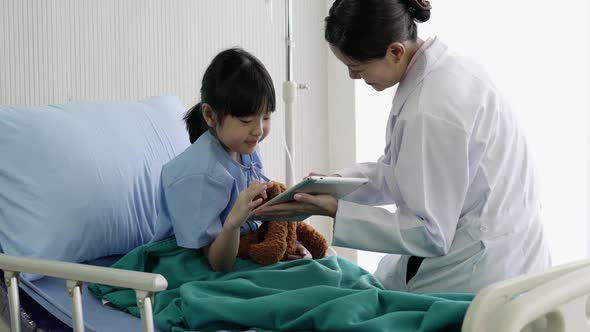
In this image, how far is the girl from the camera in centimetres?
174

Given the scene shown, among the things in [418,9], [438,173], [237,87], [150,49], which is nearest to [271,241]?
[237,87]

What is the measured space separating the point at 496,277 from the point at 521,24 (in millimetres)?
1570

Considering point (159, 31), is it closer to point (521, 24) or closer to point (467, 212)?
point (521, 24)

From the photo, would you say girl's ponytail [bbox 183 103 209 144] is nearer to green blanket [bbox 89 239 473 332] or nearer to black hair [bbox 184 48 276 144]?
black hair [bbox 184 48 276 144]

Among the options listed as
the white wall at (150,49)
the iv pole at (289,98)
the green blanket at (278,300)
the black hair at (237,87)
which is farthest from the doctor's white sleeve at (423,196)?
the white wall at (150,49)

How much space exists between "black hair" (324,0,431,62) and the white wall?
117 centimetres

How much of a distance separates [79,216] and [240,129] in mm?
468

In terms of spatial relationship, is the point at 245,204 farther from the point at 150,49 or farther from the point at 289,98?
the point at 150,49

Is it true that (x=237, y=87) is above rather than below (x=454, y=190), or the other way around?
above

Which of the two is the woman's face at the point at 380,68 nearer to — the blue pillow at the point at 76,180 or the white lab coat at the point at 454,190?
the white lab coat at the point at 454,190

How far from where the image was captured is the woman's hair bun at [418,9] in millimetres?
1618

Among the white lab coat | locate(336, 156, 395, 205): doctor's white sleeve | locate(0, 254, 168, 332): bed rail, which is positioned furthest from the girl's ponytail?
locate(0, 254, 168, 332): bed rail

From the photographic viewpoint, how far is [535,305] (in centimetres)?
97

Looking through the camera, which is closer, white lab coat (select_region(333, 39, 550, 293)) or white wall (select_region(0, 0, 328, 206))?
white lab coat (select_region(333, 39, 550, 293))
